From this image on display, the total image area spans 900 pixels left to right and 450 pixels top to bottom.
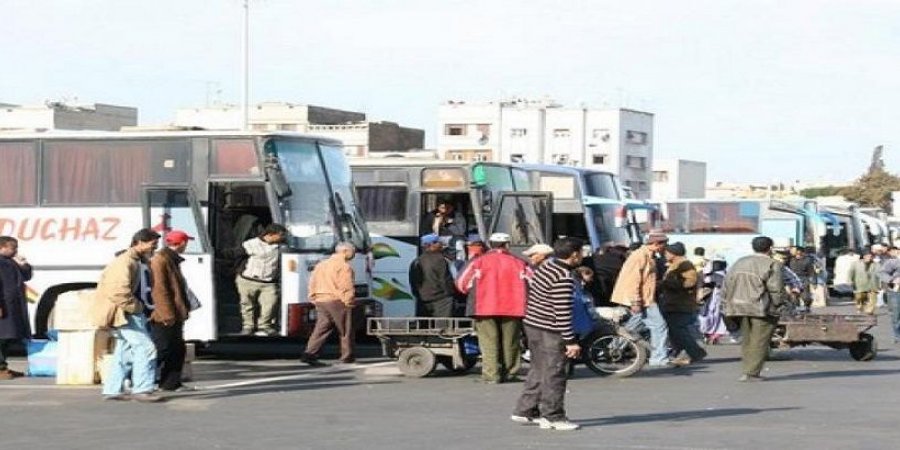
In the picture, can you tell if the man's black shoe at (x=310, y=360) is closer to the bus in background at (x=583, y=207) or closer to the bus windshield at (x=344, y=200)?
the bus windshield at (x=344, y=200)

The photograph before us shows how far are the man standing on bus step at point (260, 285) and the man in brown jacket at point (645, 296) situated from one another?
4.51 meters

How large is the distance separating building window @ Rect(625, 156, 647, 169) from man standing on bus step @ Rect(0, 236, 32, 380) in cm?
9679

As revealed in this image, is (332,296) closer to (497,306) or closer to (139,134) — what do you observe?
(497,306)

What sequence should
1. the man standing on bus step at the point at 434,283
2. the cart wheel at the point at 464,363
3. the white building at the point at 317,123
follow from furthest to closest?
the white building at the point at 317,123, the man standing on bus step at the point at 434,283, the cart wheel at the point at 464,363

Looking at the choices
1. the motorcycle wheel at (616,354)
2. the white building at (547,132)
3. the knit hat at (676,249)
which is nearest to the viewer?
the motorcycle wheel at (616,354)

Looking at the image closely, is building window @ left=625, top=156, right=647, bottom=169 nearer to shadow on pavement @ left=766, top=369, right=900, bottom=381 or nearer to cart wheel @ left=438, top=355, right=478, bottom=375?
shadow on pavement @ left=766, top=369, right=900, bottom=381

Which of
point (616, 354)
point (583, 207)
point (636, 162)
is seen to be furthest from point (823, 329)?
point (636, 162)

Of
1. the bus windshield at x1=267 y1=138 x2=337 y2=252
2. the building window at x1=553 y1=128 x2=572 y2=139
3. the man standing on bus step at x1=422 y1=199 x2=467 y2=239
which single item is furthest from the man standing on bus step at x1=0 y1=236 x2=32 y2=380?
the building window at x1=553 y1=128 x2=572 y2=139

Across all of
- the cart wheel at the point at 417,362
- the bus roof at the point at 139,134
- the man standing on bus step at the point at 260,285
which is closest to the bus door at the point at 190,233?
the man standing on bus step at the point at 260,285

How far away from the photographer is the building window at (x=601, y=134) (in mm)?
111312

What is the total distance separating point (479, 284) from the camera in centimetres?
1775

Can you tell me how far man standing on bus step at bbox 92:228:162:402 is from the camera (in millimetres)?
15516

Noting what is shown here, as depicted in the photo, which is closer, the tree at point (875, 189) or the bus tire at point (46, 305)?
the bus tire at point (46, 305)

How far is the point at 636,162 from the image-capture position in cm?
11544
